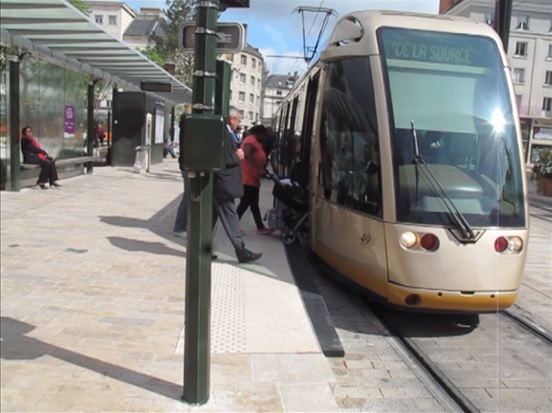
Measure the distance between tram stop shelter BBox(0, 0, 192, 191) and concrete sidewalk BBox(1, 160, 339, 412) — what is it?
311cm

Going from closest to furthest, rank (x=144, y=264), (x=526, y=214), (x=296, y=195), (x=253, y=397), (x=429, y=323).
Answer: (x=253, y=397) → (x=526, y=214) → (x=429, y=323) → (x=144, y=264) → (x=296, y=195)

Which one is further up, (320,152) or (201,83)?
(201,83)


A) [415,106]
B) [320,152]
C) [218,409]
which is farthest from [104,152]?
[218,409]

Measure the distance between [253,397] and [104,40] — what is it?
330 inches

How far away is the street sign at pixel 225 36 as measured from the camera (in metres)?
3.32

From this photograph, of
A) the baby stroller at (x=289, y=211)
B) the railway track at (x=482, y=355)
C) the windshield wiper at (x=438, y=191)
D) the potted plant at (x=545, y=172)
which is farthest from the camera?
the potted plant at (x=545, y=172)

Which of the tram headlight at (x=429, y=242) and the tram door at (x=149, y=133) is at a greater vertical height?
the tram door at (x=149, y=133)

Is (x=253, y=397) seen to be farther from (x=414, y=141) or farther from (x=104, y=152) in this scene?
(x=104, y=152)

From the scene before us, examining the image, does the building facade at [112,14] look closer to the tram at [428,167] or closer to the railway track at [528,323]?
the tram at [428,167]

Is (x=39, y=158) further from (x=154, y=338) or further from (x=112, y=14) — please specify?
(x=112, y=14)

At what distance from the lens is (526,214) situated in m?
5.02

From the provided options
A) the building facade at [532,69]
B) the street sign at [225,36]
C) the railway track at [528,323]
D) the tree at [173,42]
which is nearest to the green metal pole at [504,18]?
the railway track at [528,323]

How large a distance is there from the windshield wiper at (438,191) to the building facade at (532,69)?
174 ft

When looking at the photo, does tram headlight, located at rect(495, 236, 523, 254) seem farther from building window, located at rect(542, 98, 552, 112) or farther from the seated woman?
building window, located at rect(542, 98, 552, 112)
